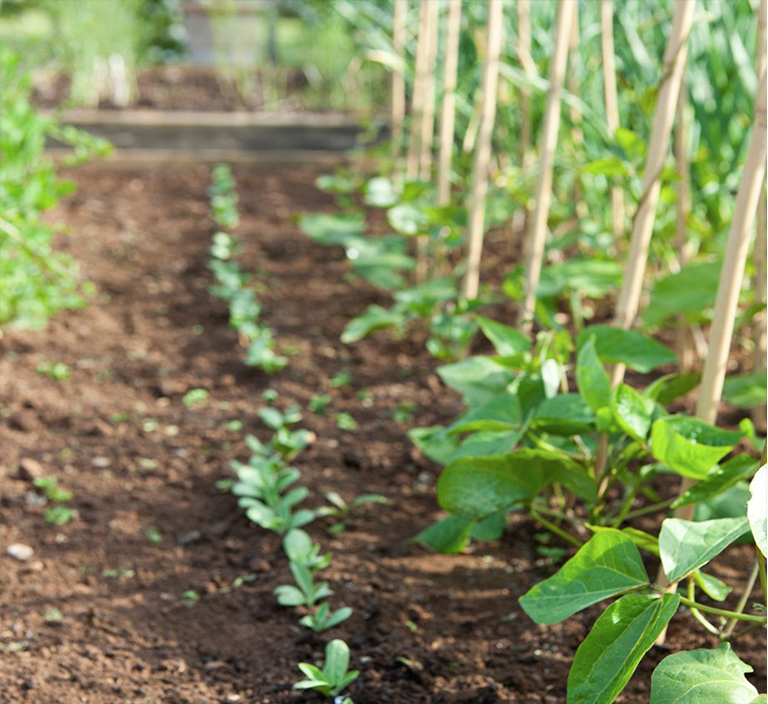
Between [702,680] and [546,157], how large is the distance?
3.63 ft

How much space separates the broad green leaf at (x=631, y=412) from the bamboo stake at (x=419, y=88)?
1513 millimetres

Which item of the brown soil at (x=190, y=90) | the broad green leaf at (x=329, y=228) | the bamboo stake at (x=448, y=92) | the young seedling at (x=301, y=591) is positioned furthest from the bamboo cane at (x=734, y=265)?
the brown soil at (x=190, y=90)

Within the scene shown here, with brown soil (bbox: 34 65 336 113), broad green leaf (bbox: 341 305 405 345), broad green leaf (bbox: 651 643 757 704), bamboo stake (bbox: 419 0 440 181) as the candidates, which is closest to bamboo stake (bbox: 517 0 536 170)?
bamboo stake (bbox: 419 0 440 181)

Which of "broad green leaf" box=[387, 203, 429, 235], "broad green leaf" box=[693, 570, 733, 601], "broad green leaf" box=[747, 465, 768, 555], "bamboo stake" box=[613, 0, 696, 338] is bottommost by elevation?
"broad green leaf" box=[693, 570, 733, 601]

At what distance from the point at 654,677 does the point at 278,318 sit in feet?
6.35

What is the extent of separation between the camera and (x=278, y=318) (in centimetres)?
277

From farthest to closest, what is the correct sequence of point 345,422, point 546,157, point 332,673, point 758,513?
point 345,422
point 546,157
point 332,673
point 758,513

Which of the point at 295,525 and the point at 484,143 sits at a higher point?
the point at 484,143

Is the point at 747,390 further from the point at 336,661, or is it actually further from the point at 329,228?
the point at 329,228

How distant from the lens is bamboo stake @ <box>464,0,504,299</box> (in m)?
2.05

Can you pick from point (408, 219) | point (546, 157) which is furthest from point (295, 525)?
point (408, 219)

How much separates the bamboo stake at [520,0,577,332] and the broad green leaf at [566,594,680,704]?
854 millimetres

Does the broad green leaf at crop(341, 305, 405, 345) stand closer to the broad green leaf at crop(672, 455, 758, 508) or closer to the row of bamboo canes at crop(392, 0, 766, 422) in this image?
the row of bamboo canes at crop(392, 0, 766, 422)

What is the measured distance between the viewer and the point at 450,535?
150 centimetres
